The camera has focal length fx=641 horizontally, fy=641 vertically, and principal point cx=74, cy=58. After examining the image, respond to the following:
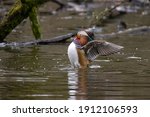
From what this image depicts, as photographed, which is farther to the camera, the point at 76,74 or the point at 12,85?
the point at 76,74

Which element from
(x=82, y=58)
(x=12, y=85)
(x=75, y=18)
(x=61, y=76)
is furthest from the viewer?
(x=75, y=18)

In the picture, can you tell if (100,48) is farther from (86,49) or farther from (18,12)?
(18,12)

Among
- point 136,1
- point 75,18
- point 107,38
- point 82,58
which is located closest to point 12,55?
point 82,58

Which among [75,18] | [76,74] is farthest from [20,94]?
[75,18]

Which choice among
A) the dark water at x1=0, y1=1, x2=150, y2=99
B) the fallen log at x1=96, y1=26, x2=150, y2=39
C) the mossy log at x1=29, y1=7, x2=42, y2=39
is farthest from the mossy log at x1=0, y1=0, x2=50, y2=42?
the fallen log at x1=96, y1=26, x2=150, y2=39

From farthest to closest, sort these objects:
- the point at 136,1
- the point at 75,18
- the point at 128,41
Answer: the point at 136,1 → the point at 75,18 → the point at 128,41

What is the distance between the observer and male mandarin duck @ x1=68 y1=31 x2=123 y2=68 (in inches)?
631

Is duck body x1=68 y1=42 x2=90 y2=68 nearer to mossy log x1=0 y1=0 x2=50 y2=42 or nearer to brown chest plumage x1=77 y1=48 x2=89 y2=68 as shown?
brown chest plumage x1=77 y1=48 x2=89 y2=68

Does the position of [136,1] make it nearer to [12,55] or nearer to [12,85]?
[12,55]

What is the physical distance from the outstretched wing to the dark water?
1.30ft

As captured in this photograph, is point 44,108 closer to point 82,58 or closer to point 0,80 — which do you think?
point 0,80

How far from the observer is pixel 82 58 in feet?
54.1

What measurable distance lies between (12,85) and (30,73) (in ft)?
5.60

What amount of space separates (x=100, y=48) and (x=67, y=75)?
1.59 meters
